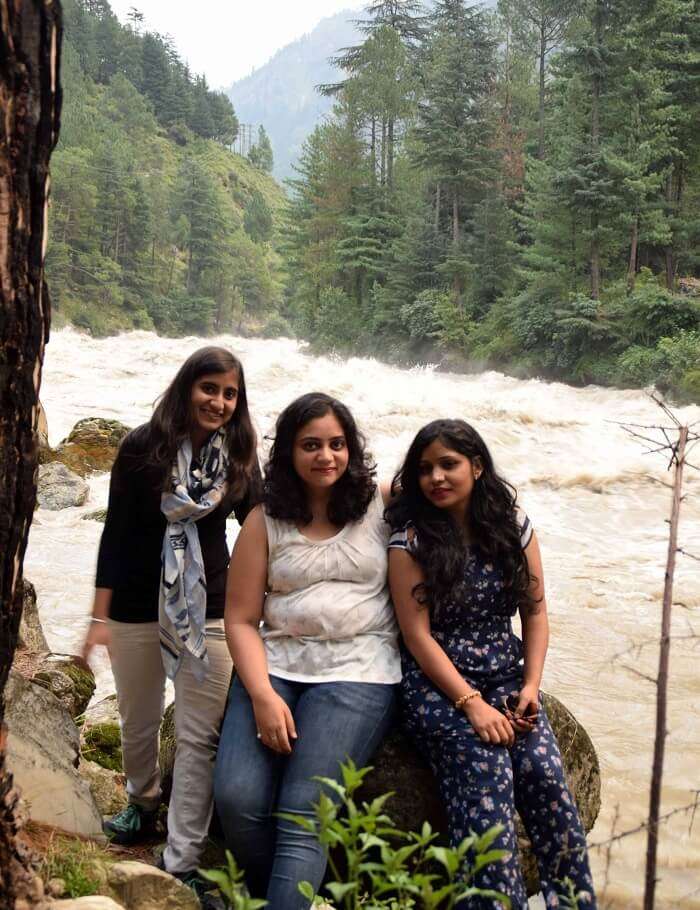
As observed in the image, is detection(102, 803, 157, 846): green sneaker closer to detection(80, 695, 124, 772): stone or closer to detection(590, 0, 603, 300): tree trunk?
detection(80, 695, 124, 772): stone

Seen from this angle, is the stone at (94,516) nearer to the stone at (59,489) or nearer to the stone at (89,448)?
the stone at (59,489)

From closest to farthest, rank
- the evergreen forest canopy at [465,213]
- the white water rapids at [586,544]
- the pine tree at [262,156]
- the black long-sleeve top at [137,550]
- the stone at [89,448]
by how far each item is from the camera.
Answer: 1. the black long-sleeve top at [137,550]
2. the white water rapids at [586,544]
3. the stone at [89,448]
4. the evergreen forest canopy at [465,213]
5. the pine tree at [262,156]

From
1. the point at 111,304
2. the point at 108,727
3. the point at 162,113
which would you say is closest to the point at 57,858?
the point at 108,727

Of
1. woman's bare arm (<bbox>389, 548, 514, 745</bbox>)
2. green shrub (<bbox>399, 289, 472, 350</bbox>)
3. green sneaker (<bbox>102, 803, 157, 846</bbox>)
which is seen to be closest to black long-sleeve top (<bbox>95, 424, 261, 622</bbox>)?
woman's bare arm (<bbox>389, 548, 514, 745</bbox>)

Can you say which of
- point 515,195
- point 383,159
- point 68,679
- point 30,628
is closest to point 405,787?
point 68,679

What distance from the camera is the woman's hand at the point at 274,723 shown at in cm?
230

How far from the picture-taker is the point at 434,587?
252 centimetres

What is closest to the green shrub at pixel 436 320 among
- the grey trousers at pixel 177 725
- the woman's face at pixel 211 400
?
the woman's face at pixel 211 400

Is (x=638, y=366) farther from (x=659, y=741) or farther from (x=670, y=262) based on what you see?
(x=659, y=741)

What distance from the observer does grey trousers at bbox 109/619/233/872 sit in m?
2.50

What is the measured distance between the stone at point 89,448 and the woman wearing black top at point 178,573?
8991 mm

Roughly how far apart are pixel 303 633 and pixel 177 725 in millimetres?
517

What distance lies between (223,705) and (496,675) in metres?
0.84

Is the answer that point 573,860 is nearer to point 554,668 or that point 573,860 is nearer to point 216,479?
point 216,479
